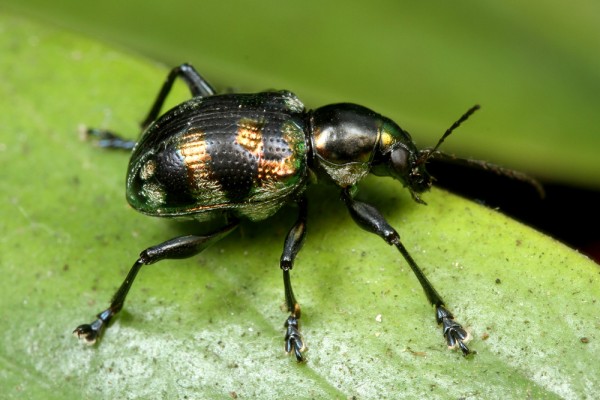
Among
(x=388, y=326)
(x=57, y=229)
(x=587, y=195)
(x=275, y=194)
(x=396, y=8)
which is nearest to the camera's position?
(x=388, y=326)

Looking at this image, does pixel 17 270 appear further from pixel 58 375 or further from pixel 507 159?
pixel 507 159

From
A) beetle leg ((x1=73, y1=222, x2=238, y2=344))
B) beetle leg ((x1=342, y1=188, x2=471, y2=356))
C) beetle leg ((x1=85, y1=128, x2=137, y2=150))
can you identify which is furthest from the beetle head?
beetle leg ((x1=85, y1=128, x2=137, y2=150))

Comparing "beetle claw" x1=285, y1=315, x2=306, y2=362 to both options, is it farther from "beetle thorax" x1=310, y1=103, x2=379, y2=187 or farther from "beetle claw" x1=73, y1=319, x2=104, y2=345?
"beetle claw" x1=73, y1=319, x2=104, y2=345

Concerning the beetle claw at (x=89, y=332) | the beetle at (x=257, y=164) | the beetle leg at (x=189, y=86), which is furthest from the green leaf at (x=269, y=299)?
the beetle leg at (x=189, y=86)

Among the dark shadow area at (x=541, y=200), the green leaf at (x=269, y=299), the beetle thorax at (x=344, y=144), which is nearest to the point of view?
the green leaf at (x=269, y=299)

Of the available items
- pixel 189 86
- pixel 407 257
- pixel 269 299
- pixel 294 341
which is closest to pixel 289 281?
pixel 269 299

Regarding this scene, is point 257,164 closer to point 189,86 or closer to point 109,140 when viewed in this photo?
point 189,86

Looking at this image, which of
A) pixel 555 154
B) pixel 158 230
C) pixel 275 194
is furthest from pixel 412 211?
pixel 158 230

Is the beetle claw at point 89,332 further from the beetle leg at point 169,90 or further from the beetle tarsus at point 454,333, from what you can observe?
the beetle tarsus at point 454,333
